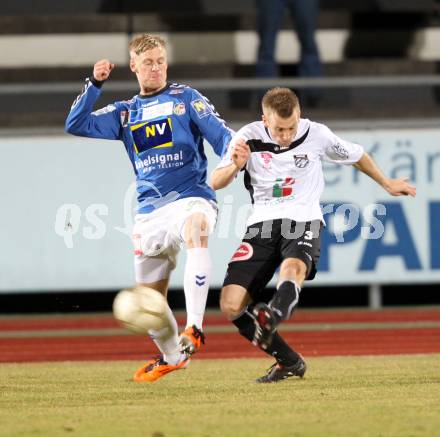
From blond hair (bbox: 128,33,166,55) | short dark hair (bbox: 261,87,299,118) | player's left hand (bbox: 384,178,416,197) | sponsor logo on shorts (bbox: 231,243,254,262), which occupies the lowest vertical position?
sponsor logo on shorts (bbox: 231,243,254,262)

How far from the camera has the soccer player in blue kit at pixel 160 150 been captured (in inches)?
313

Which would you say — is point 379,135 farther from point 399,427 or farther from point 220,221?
point 399,427

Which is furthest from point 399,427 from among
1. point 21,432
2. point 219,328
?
point 219,328

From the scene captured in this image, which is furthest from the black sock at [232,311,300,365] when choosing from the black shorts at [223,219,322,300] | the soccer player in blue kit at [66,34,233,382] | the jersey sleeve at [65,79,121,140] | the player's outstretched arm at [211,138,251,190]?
the jersey sleeve at [65,79,121,140]

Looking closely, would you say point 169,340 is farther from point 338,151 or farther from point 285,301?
point 338,151

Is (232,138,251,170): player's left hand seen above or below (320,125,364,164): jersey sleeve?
above

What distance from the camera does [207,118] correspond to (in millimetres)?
8039

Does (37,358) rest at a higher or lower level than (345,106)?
lower

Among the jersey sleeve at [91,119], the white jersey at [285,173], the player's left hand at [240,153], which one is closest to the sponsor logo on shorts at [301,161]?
the white jersey at [285,173]

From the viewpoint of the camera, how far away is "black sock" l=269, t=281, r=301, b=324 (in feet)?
23.1

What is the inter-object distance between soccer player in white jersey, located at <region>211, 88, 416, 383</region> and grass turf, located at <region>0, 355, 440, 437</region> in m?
0.48

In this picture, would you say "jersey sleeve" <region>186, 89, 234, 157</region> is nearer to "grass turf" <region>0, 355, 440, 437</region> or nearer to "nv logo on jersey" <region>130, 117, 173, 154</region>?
"nv logo on jersey" <region>130, 117, 173, 154</region>

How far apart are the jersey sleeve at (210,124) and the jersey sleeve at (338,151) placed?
616 millimetres

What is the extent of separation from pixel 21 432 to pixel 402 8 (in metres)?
12.3
